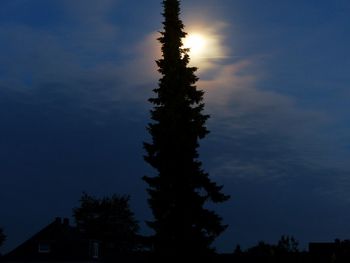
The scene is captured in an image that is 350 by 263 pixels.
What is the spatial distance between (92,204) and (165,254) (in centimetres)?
8780

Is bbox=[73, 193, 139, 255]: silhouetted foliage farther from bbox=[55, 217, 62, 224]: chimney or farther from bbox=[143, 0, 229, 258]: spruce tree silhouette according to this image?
bbox=[143, 0, 229, 258]: spruce tree silhouette

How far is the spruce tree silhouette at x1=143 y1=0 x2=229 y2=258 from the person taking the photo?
46.2m

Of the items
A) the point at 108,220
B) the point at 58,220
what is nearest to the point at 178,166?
the point at 58,220

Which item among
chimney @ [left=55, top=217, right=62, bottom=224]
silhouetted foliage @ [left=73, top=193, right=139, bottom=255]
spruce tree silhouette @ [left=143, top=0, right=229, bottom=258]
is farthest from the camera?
silhouetted foliage @ [left=73, top=193, right=139, bottom=255]

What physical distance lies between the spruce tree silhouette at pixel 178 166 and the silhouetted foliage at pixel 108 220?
7914 centimetres

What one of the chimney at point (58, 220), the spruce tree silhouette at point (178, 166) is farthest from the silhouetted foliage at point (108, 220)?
the spruce tree silhouette at point (178, 166)

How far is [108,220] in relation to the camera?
130 m

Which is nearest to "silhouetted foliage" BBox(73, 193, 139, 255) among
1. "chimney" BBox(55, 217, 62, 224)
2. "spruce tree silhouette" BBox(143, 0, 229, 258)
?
"chimney" BBox(55, 217, 62, 224)

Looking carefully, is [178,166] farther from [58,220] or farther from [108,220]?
[108,220]

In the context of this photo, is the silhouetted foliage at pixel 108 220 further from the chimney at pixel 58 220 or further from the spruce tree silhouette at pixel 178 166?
the spruce tree silhouette at pixel 178 166

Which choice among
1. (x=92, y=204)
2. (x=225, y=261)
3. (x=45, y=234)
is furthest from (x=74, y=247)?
(x=92, y=204)

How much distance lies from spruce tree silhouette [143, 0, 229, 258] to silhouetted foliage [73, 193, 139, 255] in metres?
79.1

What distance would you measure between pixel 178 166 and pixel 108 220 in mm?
85237

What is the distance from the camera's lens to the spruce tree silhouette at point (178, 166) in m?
46.2
